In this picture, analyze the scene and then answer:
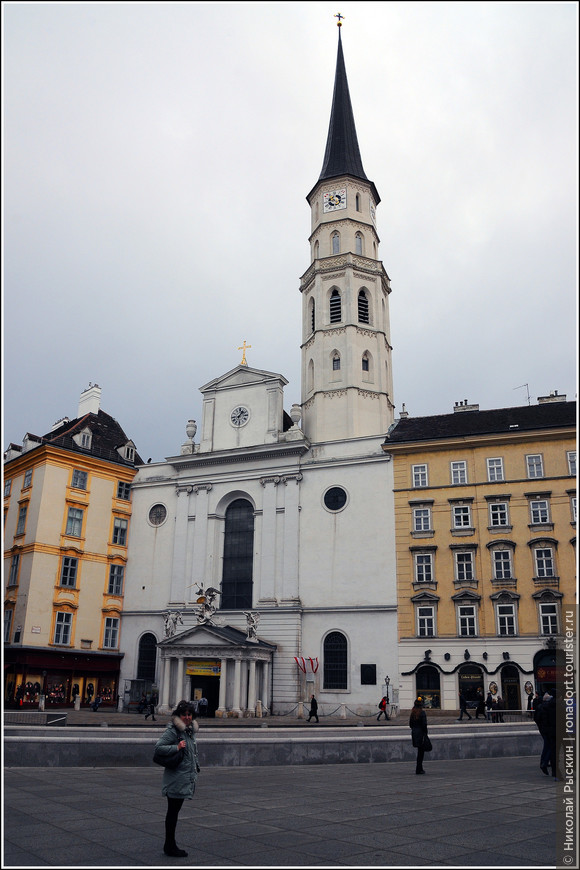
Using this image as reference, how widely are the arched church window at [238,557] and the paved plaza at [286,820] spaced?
102ft

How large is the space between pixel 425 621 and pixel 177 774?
34387mm

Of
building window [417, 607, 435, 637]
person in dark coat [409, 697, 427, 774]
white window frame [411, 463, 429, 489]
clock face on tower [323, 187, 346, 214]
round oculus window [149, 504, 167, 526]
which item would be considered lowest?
person in dark coat [409, 697, 427, 774]

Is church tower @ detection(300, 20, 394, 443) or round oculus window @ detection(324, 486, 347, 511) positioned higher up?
church tower @ detection(300, 20, 394, 443)

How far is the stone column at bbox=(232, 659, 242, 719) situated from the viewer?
40938mm

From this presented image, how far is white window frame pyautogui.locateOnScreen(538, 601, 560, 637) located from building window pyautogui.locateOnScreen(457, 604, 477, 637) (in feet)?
11.9

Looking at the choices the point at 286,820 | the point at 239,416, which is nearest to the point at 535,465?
the point at 239,416

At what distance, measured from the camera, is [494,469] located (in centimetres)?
4188

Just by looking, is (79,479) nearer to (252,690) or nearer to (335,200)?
(252,690)

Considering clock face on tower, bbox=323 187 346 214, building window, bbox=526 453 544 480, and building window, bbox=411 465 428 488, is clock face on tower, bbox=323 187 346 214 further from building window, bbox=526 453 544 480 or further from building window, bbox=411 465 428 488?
building window, bbox=526 453 544 480

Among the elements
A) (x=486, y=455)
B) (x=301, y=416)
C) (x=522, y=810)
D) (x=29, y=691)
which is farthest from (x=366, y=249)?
(x=522, y=810)

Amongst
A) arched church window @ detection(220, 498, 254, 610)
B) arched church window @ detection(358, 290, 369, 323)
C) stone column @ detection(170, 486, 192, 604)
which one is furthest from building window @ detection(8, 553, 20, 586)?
arched church window @ detection(358, 290, 369, 323)

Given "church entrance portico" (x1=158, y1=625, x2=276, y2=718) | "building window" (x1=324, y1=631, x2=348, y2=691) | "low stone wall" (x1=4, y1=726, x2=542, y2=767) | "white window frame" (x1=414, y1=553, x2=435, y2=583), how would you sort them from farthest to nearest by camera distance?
"building window" (x1=324, y1=631, x2=348, y2=691) → "church entrance portico" (x1=158, y1=625, x2=276, y2=718) → "white window frame" (x1=414, y1=553, x2=435, y2=583) → "low stone wall" (x1=4, y1=726, x2=542, y2=767)

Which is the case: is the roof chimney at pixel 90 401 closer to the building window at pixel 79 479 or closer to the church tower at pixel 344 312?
the building window at pixel 79 479

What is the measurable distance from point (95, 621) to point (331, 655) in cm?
1710
